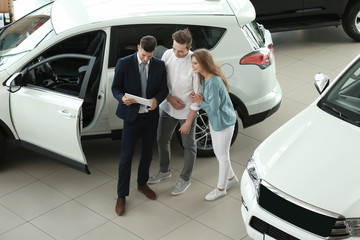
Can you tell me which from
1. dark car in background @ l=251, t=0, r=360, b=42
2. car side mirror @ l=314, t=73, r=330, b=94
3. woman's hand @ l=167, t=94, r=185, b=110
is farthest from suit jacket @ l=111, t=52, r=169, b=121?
dark car in background @ l=251, t=0, r=360, b=42

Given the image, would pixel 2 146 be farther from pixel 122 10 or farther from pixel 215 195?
pixel 215 195

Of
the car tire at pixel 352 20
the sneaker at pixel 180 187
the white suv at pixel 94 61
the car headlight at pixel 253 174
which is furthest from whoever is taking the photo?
the car tire at pixel 352 20

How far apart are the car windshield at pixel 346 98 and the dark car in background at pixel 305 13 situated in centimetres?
390

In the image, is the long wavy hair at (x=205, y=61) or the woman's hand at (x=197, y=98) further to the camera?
the woman's hand at (x=197, y=98)

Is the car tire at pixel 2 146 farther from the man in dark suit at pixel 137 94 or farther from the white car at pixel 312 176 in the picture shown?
the white car at pixel 312 176

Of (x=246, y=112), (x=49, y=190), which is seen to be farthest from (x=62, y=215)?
(x=246, y=112)

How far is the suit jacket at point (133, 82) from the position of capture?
5852 mm

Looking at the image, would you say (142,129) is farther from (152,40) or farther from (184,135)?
(152,40)

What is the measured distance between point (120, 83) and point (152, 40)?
0.50 m

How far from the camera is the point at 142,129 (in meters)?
6.12

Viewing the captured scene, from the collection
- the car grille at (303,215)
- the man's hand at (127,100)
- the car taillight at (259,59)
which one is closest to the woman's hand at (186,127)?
the man's hand at (127,100)

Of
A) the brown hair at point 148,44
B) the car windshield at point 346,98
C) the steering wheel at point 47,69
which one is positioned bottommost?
the steering wheel at point 47,69

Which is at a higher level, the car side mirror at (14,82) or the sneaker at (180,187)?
the car side mirror at (14,82)

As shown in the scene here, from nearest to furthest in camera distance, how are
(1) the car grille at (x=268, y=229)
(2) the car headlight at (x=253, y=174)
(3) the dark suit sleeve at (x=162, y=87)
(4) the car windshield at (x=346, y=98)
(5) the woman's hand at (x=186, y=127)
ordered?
(1) the car grille at (x=268, y=229) < (2) the car headlight at (x=253, y=174) < (4) the car windshield at (x=346, y=98) < (3) the dark suit sleeve at (x=162, y=87) < (5) the woman's hand at (x=186, y=127)
